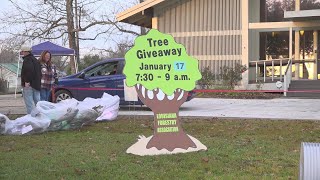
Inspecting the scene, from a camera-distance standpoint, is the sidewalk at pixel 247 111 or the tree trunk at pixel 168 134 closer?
the tree trunk at pixel 168 134

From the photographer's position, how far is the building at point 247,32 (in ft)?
71.8

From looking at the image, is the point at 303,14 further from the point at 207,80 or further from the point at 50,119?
the point at 50,119

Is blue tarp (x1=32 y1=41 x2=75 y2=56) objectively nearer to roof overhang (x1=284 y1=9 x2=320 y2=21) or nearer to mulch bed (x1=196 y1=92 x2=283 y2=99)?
mulch bed (x1=196 y1=92 x2=283 y2=99)

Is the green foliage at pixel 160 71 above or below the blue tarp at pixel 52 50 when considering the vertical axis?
below

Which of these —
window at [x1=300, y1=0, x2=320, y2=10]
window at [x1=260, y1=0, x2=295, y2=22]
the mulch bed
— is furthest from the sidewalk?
window at [x1=300, y1=0, x2=320, y2=10]

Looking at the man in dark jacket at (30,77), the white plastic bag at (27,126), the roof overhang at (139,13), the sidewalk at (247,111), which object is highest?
the roof overhang at (139,13)

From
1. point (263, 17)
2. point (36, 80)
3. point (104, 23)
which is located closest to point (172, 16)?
point (263, 17)

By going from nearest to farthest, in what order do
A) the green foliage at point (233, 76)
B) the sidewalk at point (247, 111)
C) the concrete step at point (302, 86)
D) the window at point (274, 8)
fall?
the sidewalk at point (247, 111), the concrete step at point (302, 86), the green foliage at point (233, 76), the window at point (274, 8)

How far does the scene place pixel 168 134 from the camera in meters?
7.27

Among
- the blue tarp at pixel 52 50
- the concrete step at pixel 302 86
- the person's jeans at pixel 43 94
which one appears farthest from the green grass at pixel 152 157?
the blue tarp at pixel 52 50

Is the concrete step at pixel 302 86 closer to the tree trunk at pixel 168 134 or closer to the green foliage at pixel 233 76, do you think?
the green foliage at pixel 233 76

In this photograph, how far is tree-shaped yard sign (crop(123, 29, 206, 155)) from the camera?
23.9ft

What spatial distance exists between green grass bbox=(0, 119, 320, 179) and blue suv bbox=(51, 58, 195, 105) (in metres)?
3.97

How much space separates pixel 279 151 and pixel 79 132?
3.94 m
